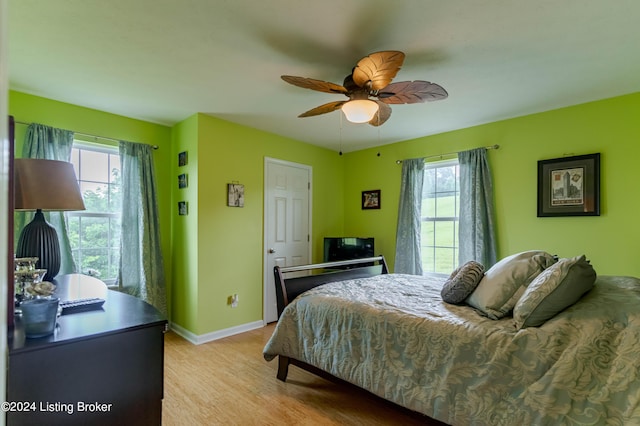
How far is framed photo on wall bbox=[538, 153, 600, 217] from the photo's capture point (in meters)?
2.97

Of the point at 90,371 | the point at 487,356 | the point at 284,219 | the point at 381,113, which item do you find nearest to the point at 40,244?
the point at 90,371

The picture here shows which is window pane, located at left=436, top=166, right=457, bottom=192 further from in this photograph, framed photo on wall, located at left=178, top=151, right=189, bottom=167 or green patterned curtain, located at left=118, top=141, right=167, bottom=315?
green patterned curtain, located at left=118, top=141, right=167, bottom=315

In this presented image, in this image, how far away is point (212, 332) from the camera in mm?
3486

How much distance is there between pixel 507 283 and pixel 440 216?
239cm

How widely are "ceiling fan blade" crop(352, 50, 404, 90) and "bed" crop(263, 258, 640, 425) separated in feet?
4.78

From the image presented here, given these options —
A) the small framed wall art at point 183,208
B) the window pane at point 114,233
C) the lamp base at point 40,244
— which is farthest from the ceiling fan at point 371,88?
the window pane at point 114,233

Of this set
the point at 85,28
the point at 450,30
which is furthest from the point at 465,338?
the point at 85,28

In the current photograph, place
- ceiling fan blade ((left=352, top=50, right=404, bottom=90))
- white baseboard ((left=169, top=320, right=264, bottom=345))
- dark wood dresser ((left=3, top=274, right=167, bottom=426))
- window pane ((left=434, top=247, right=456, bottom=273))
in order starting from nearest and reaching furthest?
dark wood dresser ((left=3, top=274, right=167, bottom=426))
ceiling fan blade ((left=352, top=50, right=404, bottom=90))
white baseboard ((left=169, top=320, right=264, bottom=345))
window pane ((left=434, top=247, right=456, bottom=273))

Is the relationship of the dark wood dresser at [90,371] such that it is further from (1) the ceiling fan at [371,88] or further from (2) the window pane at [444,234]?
(2) the window pane at [444,234]

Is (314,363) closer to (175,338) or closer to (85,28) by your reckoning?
(175,338)

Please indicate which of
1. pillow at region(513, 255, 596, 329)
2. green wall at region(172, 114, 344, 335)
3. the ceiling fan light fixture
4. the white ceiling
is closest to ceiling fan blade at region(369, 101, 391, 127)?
the ceiling fan light fixture

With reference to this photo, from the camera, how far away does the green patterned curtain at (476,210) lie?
3523mm

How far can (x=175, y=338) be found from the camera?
356cm

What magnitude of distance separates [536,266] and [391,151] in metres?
3.01
